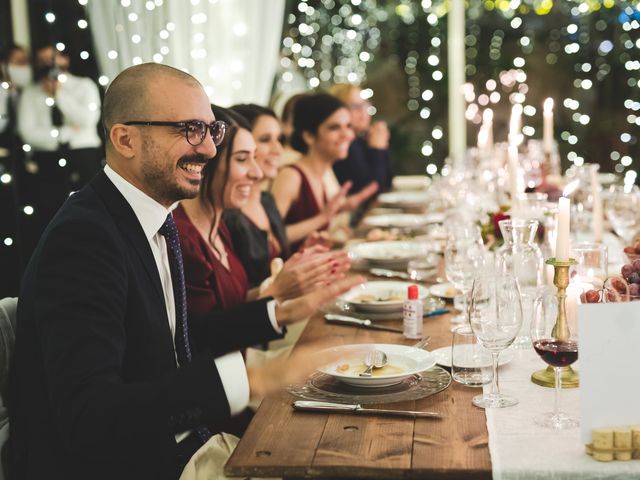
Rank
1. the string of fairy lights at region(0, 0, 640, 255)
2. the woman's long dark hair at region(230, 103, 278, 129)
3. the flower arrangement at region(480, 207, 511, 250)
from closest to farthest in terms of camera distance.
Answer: the flower arrangement at region(480, 207, 511, 250) < the woman's long dark hair at region(230, 103, 278, 129) < the string of fairy lights at region(0, 0, 640, 255)

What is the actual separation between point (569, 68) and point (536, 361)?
6.81 m

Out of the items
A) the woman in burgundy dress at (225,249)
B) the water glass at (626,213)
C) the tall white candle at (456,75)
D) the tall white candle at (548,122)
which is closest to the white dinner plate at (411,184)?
the tall white candle at (456,75)

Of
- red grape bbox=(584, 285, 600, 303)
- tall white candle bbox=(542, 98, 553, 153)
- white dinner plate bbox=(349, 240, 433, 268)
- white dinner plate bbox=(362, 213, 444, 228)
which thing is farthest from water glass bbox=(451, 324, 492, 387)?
tall white candle bbox=(542, 98, 553, 153)

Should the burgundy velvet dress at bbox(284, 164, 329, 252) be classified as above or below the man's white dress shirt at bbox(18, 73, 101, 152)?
below

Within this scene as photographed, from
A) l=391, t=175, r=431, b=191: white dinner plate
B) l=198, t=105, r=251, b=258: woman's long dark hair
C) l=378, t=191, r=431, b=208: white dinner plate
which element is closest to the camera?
l=198, t=105, r=251, b=258: woman's long dark hair

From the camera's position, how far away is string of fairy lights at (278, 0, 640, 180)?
7391 mm

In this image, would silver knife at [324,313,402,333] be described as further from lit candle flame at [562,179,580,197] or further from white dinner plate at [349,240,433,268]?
white dinner plate at [349,240,433,268]

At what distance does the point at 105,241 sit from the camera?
1.41m

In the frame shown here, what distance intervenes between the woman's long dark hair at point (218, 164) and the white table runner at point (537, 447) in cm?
121

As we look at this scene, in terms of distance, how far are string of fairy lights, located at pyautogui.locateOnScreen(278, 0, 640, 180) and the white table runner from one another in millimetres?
5984

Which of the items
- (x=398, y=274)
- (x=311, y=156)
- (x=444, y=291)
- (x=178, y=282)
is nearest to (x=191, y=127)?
(x=178, y=282)

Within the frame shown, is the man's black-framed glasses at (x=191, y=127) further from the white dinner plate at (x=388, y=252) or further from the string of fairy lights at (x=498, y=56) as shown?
the string of fairy lights at (x=498, y=56)

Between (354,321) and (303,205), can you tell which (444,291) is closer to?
(354,321)

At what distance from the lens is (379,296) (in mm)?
2244
